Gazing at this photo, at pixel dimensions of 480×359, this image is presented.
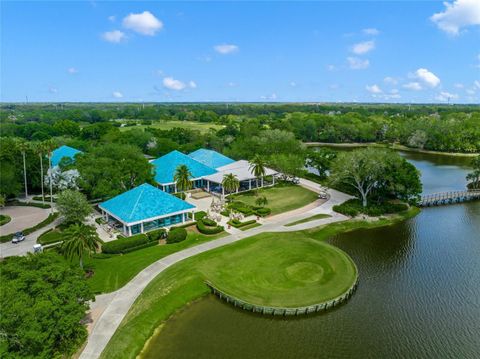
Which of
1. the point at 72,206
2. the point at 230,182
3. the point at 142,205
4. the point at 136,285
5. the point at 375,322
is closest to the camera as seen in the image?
the point at 375,322

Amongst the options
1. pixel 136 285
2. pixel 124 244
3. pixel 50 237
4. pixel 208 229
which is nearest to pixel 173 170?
pixel 208 229

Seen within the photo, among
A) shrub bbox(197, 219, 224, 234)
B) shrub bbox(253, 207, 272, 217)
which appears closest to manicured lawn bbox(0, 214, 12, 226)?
shrub bbox(197, 219, 224, 234)

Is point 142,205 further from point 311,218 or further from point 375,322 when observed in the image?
point 375,322

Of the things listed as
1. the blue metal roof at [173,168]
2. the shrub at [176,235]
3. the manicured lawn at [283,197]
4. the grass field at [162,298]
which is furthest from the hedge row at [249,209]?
the blue metal roof at [173,168]

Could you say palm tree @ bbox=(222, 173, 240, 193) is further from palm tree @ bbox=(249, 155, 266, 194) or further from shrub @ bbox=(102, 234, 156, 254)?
shrub @ bbox=(102, 234, 156, 254)

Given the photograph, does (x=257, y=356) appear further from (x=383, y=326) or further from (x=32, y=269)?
(x=32, y=269)

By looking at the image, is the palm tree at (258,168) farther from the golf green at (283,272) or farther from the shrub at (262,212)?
the golf green at (283,272)

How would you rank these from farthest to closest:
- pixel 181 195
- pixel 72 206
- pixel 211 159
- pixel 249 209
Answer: pixel 211 159 < pixel 181 195 < pixel 249 209 < pixel 72 206
